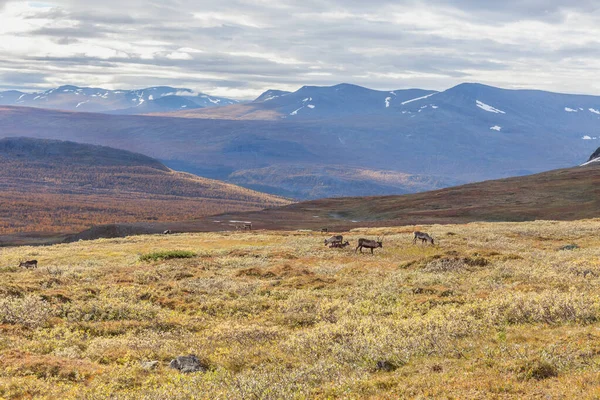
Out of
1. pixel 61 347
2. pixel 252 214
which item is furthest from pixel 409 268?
pixel 252 214

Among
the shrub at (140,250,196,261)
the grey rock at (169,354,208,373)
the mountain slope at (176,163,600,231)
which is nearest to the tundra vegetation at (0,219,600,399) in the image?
the grey rock at (169,354,208,373)

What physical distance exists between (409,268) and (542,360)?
19055 mm

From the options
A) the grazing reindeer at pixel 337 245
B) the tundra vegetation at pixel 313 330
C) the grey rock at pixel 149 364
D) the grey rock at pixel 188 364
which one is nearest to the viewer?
the tundra vegetation at pixel 313 330

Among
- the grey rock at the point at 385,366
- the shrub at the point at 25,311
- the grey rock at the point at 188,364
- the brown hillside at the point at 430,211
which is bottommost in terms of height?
the brown hillside at the point at 430,211

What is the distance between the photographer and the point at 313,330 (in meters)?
18.8

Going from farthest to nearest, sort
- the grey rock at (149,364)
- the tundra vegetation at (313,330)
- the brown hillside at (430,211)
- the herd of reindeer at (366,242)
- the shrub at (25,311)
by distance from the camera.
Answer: the brown hillside at (430,211)
the herd of reindeer at (366,242)
the shrub at (25,311)
the grey rock at (149,364)
the tundra vegetation at (313,330)

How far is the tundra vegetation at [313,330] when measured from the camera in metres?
13.1

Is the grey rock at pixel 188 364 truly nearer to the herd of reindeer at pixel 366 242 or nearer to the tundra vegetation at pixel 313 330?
the tundra vegetation at pixel 313 330

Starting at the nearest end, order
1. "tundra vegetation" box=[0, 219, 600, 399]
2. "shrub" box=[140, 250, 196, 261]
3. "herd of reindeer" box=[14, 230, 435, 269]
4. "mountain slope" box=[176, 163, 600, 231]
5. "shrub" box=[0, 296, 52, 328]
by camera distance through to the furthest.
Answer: "tundra vegetation" box=[0, 219, 600, 399]
"shrub" box=[0, 296, 52, 328]
"shrub" box=[140, 250, 196, 261]
"herd of reindeer" box=[14, 230, 435, 269]
"mountain slope" box=[176, 163, 600, 231]

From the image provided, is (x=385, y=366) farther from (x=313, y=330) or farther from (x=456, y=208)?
(x=456, y=208)

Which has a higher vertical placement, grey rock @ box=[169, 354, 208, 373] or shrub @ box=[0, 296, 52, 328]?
grey rock @ box=[169, 354, 208, 373]

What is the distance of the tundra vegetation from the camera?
13117 mm

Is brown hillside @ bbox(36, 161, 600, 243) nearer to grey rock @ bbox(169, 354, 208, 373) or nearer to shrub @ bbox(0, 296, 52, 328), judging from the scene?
shrub @ bbox(0, 296, 52, 328)

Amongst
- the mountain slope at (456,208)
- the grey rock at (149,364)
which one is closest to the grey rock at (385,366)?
the grey rock at (149,364)
